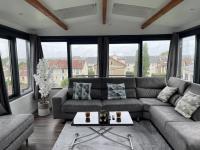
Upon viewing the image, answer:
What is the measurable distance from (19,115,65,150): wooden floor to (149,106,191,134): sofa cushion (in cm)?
192

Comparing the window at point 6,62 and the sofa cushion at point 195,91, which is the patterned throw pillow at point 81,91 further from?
the sofa cushion at point 195,91

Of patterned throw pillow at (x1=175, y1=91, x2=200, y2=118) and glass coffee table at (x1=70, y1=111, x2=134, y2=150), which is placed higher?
patterned throw pillow at (x1=175, y1=91, x2=200, y2=118)

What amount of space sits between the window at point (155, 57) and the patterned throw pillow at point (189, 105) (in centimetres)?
217

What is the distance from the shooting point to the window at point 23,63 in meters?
4.25

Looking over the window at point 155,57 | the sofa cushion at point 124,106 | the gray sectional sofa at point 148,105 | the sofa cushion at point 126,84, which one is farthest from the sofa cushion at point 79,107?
the window at point 155,57

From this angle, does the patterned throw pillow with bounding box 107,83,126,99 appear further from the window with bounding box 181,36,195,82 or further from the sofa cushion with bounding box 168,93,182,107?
the window with bounding box 181,36,195,82

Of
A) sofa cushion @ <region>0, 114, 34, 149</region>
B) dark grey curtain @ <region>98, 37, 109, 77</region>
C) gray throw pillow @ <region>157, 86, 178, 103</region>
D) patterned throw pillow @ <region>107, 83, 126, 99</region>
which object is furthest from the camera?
dark grey curtain @ <region>98, 37, 109, 77</region>

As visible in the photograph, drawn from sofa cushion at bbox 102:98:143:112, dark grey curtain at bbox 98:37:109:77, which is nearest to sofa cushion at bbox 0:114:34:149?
sofa cushion at bbox 102:98:143:112

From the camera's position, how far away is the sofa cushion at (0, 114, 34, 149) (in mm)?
2086

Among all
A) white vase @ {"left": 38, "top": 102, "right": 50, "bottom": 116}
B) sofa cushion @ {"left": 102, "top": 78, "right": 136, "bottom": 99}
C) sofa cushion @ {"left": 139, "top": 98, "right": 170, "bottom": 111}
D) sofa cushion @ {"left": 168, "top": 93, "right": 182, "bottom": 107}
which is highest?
sofa cushion @ {"left": 102, "top": 78, "right": 136, "bottom": 99}

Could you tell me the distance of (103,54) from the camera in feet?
16.1

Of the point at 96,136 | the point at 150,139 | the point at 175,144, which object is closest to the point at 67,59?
the point at 96,136

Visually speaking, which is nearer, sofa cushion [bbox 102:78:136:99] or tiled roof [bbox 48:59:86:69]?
sofa cushion [bbox 102:78:136:99]

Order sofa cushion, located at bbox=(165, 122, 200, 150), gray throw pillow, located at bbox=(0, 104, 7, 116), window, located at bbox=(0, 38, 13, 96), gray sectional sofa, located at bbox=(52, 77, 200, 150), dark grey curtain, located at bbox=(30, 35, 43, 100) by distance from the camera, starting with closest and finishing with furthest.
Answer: sofa cushion, located at bbox=(165, 122, 200, 150) < gray sectional sofa, located at bbox=(52, 77, 200, 150) < gray throw pillow, located at bbox=(0, 104, 7, 116) < window, located at bbox=(0, 38, 13, 96) < dark grey curtain, located at bbox=(30, 35, 43, 100)
